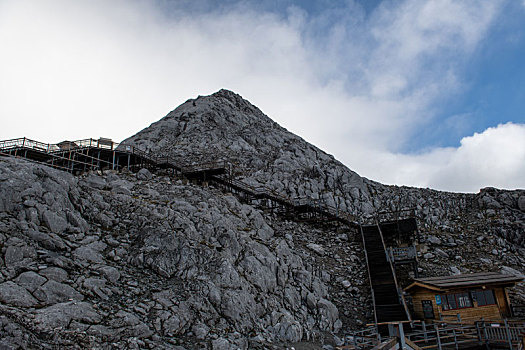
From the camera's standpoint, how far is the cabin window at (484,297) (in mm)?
25047

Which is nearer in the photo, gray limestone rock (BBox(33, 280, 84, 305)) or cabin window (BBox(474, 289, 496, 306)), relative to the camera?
gray limestone rock (BBox(33, 280, 84, 305))

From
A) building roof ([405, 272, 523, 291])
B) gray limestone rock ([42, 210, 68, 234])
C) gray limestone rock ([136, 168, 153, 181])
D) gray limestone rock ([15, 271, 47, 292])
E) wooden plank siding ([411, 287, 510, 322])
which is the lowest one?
wooden plank siding ([411, 287, 510, 322])

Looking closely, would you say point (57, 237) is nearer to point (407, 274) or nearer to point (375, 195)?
point (407, 274)

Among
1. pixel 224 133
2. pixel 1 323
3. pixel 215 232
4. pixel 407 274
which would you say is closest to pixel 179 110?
pixel 224 133

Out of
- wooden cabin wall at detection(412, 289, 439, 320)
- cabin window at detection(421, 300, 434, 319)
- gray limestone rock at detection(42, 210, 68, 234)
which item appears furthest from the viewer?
cabin window at detection(421, 300, 434, 319)

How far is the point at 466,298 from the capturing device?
24953 millimetres

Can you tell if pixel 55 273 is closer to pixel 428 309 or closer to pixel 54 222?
pixel 54 222

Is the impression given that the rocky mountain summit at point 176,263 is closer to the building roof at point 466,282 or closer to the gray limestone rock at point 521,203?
the gray limestone rock at point 521,203

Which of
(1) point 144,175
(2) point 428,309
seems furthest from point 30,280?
(2) point 428,309

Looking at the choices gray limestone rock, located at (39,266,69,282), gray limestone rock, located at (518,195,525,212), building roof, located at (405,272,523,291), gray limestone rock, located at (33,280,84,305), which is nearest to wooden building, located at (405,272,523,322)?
building roof, located at (405,272,523,291)

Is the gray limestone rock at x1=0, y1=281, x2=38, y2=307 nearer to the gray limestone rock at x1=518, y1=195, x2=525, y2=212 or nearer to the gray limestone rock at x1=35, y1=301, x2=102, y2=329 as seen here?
the gray limestone rock at x1=35, y1=301, x2=102, y2=329

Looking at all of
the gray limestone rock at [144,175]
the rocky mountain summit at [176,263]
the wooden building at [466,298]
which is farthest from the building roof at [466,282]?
the gray limestone rock at [144,175]

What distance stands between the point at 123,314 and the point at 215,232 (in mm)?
11041

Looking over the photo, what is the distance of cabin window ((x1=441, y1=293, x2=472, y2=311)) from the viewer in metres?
24.6
